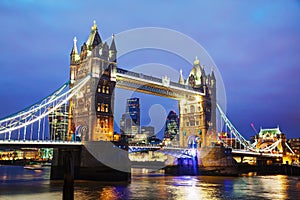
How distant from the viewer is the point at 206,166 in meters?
42.8

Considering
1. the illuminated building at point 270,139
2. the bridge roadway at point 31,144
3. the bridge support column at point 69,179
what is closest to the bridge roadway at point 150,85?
the bridge roadway at point 31,144

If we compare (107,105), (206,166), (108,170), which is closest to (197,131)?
(206,166)

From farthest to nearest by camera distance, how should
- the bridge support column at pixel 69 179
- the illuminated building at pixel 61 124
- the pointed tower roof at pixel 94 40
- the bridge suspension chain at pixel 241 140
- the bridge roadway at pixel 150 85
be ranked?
the bridge suspension chain at pixel 241 140 → the illuminated building at pixel 61 124 → the bridge roadway at pixel 150 85 → the pointed tower roof at pixel 94 40 → the bridge support column at pixel 69 179

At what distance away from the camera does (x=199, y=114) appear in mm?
52281

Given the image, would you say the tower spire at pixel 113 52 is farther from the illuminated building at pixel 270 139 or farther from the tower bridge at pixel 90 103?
the illuminated building at pixel 270 139

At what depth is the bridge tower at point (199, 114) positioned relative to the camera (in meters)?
51.8

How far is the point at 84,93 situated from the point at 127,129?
250 ft

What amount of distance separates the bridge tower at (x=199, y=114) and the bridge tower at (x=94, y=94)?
59.0 feet

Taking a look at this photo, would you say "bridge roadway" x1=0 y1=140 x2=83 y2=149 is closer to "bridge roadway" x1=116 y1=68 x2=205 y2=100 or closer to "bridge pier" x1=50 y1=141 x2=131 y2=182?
"bridge pier" x1=50 y1=141 x2=131 y2=182

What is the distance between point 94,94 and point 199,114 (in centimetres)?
2115

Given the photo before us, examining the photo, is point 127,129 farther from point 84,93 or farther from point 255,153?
point 84,93

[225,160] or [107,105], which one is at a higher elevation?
[107,105]

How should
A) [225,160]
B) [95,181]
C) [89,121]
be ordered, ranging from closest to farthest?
[95,181]
[89,121]
[225,160]

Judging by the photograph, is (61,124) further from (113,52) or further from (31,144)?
(31,144)
